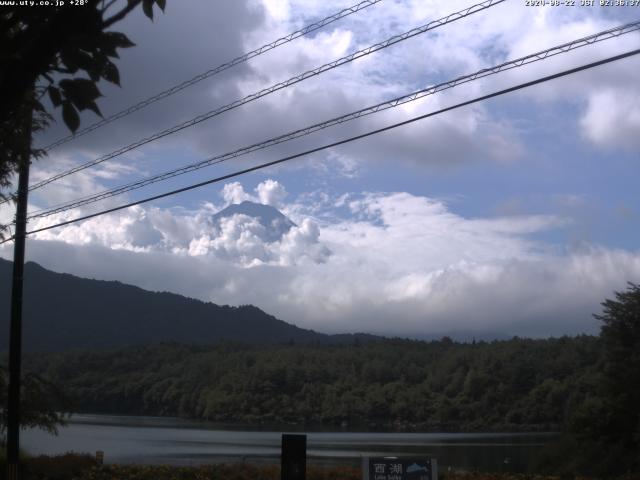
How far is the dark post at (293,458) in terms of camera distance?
473 inches

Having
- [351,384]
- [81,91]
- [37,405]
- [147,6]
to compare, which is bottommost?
[37,405]

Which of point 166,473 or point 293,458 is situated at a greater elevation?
point 293,458

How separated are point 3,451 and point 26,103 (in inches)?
693

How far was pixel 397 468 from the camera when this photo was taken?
12.4 m

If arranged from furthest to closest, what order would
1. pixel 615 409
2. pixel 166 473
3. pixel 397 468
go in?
pixel 615 409 → pixel 166 473 → pixel 397 468

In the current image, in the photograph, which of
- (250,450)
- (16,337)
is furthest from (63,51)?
(250,450)

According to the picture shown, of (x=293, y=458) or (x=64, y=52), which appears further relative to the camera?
(x=293, y=458)

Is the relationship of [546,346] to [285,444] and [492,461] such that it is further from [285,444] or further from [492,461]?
[285,444]

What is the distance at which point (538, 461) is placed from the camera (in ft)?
109

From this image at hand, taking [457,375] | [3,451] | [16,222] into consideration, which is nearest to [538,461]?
[3,451]

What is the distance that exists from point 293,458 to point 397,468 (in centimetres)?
154

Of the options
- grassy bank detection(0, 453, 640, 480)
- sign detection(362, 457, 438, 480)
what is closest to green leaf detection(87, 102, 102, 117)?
sign detection(362, 457, 438, 480)

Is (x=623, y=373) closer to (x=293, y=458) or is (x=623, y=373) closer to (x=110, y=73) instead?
(x=293, y=458)

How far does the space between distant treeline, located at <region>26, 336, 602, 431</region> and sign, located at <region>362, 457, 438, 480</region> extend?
199ft
